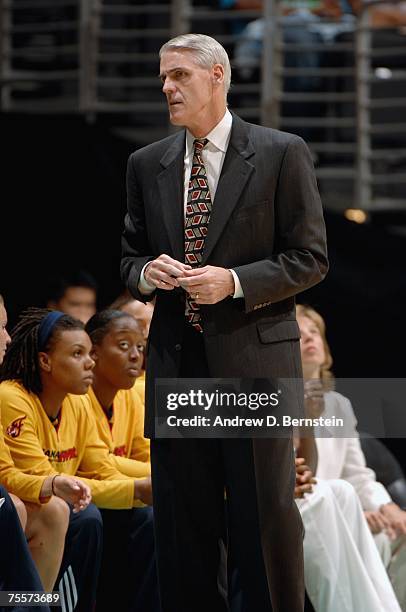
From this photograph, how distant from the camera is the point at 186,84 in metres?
3.27

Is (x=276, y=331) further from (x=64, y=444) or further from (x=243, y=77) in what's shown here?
(x=243, y=77)

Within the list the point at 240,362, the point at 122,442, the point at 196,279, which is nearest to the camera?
the point at 196,279

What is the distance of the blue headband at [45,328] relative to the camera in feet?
13.1

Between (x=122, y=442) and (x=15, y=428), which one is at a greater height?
(x=122, y=442)

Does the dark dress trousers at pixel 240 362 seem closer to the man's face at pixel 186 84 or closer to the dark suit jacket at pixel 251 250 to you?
the dark suit jacket at pixel 251 250

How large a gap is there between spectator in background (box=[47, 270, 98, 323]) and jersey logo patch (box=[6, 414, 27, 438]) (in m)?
1.76

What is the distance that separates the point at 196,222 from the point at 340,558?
1.54m

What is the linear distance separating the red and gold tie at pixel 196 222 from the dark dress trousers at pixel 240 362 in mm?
22

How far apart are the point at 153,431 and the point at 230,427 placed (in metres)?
0.20

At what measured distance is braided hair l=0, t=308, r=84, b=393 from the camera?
3.99 meters

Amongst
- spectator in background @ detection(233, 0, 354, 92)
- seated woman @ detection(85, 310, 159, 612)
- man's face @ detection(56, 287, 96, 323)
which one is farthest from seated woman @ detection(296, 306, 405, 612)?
spectator in background @ detection(233, 0, 354, 92)

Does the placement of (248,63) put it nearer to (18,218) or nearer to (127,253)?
(18,218)

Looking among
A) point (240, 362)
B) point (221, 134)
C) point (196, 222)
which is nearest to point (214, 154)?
point (221, 134)

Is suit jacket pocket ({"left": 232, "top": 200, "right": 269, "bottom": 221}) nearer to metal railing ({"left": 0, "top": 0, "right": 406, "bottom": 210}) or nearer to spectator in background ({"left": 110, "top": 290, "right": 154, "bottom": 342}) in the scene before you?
spectator in background ({"left": 110, "top": 290, "right": 154, "bottom": 342})
